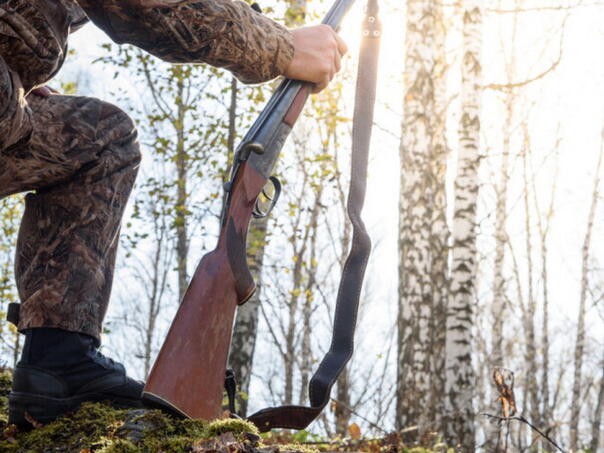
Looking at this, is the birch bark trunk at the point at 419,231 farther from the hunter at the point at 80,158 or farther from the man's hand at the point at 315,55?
the man's hand at the point at 315,55

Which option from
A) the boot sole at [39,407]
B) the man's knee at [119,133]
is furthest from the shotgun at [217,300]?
the man's knee at [119,133]

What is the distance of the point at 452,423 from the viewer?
29.4 feet

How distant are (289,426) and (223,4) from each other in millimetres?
1542

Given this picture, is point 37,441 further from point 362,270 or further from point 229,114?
point 229,114

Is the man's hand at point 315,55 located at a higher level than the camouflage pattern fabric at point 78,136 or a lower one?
higher

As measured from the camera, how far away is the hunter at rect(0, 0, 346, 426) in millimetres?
2377

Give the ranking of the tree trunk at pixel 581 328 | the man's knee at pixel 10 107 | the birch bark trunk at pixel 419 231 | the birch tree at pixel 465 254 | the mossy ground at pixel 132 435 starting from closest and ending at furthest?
the mossy ground at pixel 132 435, the man's knee at pixel 10 107, the birch bark trunk at pixel 419 231, the birch tree at pixel 465 254, the tree trunk at pixel 581 328

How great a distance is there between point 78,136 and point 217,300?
39.5 inches

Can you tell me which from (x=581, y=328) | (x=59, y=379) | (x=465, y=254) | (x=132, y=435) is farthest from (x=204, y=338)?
(x=581, y=328)

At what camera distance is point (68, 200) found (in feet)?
9.49

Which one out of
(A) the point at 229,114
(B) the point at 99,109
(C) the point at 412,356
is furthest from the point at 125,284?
(B) the point at 99,109

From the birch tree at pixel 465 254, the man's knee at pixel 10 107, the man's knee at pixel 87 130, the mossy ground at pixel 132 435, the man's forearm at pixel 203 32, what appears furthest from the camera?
the birch tree at pixel 465 254

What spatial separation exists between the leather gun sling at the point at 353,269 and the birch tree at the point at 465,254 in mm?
6148

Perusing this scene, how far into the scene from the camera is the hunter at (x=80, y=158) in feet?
7.80
